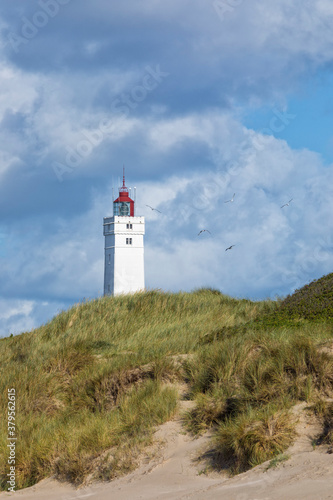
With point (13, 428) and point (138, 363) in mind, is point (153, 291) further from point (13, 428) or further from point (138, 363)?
point (13, 428)

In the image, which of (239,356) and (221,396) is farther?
(239,356)

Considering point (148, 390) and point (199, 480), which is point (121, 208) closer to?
point (148, 390)

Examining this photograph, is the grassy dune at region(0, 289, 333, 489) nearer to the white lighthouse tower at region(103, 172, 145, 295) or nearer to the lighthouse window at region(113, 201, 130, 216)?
the white lighthouse tower at region(103, 172, 145, 295)

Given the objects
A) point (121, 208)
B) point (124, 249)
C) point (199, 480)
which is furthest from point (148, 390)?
point (121, 208)

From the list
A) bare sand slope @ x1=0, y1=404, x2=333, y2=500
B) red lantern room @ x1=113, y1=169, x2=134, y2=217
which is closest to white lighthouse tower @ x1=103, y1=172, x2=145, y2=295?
red lantern room @ x1=113, y1=169, x2=134, y2=217

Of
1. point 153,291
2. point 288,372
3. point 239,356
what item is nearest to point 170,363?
point 239,356

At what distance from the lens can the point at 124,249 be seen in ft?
248

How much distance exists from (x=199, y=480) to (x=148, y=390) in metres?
3.07

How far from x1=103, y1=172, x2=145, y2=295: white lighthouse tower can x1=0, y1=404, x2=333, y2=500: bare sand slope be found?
64.2 metres

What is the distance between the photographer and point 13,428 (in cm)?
1144

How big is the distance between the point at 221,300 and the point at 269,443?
14625mm

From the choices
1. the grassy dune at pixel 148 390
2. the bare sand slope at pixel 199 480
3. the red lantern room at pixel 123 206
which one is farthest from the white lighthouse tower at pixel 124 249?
the bare sand slope at pixel 199 480

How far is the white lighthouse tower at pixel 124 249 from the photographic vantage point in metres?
74.8

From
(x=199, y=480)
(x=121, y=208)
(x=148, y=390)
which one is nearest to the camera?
(x=199, y=480)
